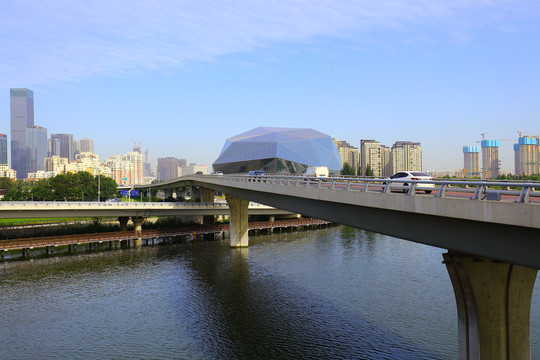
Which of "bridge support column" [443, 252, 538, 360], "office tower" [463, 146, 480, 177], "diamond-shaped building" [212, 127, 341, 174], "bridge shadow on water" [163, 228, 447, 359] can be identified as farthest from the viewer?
"office tower" [463, 146, 480, 177]

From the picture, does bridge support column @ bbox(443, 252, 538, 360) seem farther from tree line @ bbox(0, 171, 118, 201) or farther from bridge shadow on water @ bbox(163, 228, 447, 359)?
tree line @ bbox(0, 171, 118, 201)

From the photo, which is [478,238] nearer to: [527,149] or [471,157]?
[527,149]

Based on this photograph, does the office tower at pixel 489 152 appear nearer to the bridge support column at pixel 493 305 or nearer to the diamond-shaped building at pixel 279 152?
the diamond-shaped building at pixel 279 152

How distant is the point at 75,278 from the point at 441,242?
35.6 meters

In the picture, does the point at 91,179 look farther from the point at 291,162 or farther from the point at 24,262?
the point at 24,262

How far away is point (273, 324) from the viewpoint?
27.5 metres

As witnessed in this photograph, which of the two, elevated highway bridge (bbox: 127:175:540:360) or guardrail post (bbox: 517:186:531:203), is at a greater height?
guardrail post (bbox: 517:186:531:203)

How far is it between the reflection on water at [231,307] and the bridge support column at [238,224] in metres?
7.20

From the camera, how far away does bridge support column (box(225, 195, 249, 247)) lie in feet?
190

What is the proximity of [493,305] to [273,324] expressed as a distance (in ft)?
46.7

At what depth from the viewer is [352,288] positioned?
113ft

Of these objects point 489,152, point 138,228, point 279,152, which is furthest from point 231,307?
point 489,152

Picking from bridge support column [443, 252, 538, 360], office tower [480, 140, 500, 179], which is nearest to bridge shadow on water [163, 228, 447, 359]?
bridge support column [443, 252, 538, 360]

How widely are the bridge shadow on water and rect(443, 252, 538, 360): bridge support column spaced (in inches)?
192
